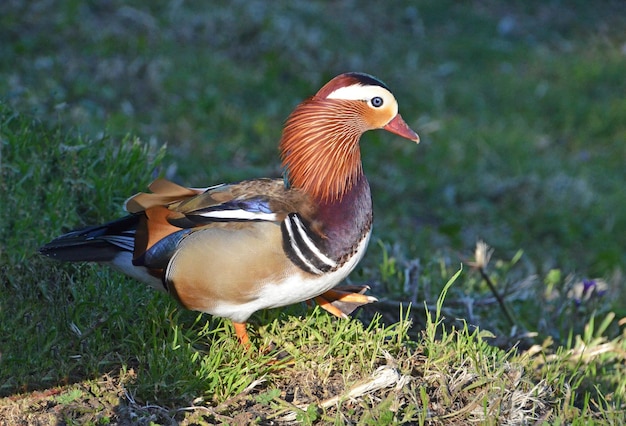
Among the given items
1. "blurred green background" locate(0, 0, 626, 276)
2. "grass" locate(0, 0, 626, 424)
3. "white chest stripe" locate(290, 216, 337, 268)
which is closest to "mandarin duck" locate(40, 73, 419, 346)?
"white chest stripe" locate(290, 216, 337, 268)

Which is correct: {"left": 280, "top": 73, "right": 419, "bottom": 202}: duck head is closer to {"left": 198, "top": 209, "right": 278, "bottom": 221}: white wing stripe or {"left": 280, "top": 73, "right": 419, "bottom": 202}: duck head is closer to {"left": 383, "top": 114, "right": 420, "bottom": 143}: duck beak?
{"left": 383, "top": 114, "right": 420, "bottom": 143}: duck beak

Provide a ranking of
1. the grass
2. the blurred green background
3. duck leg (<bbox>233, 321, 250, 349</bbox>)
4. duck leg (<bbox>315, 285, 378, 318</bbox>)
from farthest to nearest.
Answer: the blurred green background, duck leg (<bbox>315, 285, 378, 318</bbox>), duck leg (<bbox>233, 321, 250, 349</bbox>), the grass

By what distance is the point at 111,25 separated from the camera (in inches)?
241

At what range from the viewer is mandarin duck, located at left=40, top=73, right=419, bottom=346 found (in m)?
2.80

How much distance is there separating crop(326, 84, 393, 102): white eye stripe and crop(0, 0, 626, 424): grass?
763 millimetres

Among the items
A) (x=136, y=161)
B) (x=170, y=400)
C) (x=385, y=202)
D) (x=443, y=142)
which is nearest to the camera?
(x=170, y=400)

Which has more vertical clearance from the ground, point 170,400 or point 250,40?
point 250,40

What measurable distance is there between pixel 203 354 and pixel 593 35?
6.13 metres

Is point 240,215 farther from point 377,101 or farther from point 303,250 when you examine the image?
point 377,101

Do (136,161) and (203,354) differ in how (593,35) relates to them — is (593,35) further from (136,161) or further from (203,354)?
(203,354)

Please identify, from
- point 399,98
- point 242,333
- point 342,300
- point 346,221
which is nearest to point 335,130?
point 346,221

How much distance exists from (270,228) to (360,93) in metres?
0.57

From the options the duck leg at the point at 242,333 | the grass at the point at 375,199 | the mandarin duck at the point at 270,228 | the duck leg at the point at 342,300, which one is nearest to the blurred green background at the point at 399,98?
the grass at the point at 375,199

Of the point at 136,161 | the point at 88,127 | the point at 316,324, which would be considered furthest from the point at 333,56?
the point at 316,324
